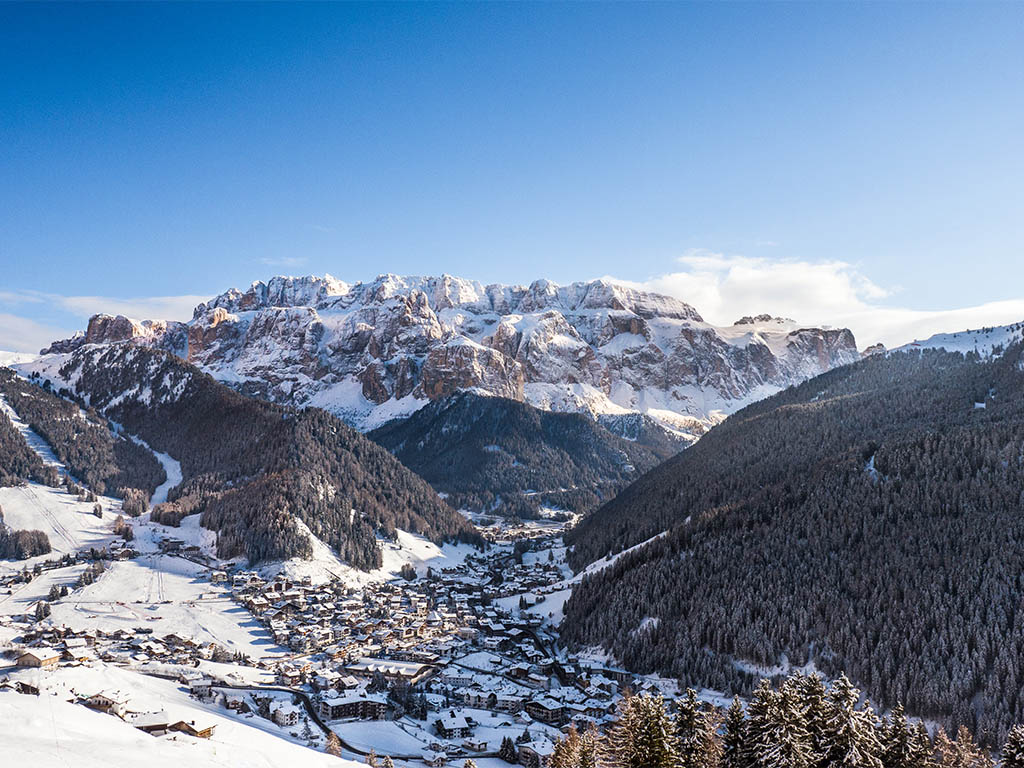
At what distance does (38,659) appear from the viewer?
268 ft

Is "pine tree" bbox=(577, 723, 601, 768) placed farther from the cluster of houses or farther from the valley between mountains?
the cluster of houses

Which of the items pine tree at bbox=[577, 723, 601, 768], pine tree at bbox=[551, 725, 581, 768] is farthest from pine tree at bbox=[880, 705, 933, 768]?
pine tree at bbox=[551, 725, 581, 768]

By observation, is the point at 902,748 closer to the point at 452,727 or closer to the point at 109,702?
the point at 452,727

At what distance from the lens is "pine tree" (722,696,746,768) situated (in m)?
A: 37.9

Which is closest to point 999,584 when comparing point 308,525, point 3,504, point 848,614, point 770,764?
point 848,614

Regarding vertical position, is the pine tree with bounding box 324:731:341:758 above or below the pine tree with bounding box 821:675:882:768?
below

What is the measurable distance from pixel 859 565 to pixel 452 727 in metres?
59.9

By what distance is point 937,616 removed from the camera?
3223 inches

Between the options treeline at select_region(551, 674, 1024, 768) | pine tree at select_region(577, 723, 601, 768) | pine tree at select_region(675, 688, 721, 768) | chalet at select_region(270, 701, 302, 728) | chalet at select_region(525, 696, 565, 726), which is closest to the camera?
treeline at select_region(551, 674, 1024, 768)

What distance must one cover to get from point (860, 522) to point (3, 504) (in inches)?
7368

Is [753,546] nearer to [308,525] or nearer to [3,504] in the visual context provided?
[308,525]

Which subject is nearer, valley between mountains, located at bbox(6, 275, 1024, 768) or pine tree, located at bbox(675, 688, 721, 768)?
pine tree, located at bbox(675, 688, 721, 768)

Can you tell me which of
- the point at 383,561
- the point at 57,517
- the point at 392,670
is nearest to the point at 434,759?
the point at 392,670

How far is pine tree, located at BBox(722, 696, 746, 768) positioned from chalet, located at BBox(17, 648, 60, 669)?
77094 mm
